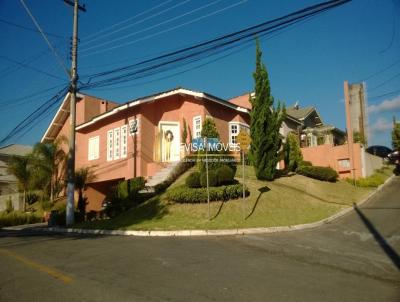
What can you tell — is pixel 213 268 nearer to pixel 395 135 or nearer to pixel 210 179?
pixel 210 179

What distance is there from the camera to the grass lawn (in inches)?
582

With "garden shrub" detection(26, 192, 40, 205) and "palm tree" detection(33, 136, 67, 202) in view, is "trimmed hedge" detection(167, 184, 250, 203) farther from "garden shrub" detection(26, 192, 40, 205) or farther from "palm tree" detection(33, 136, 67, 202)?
"garden shrub" detection(26, 192, 40, 205)

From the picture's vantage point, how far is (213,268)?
8016mm

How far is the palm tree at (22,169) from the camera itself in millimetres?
30484

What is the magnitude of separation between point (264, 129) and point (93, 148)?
1413cm

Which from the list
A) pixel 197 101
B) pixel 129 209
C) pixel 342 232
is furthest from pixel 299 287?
pixel 197 101

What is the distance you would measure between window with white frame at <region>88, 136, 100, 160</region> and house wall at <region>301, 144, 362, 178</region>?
52.5 feet

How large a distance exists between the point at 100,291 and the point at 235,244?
5522 mm

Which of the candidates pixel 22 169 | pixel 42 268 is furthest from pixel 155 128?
pixel 42 268

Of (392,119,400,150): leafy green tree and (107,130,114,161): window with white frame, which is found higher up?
(392,119,400,150): leafy green tree

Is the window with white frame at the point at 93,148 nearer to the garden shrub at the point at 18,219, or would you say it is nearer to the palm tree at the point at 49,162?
the palm tree at the point at 49,162

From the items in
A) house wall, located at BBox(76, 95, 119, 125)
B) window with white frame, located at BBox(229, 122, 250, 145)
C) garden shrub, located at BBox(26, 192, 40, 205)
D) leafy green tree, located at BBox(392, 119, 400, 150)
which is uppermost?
house wall, located at BBox(76, 95, 119, 125)

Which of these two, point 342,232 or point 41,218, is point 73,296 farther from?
point 41,218

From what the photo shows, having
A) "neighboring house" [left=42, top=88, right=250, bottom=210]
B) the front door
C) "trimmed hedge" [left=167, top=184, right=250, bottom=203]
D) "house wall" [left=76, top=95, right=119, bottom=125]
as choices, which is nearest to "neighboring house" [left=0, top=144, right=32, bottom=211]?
"house wall" [left=76, top=95, right=119, bottom=125]
